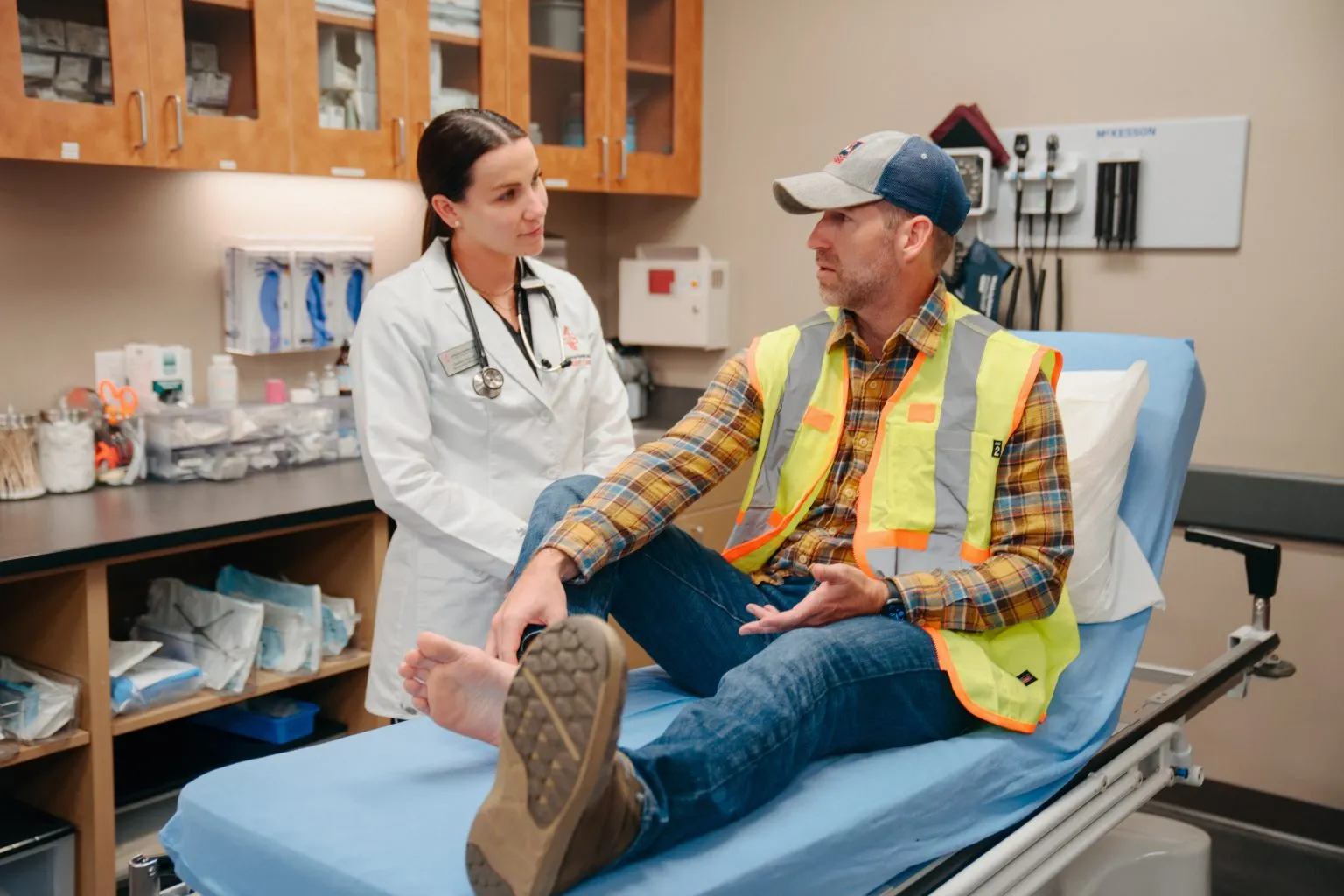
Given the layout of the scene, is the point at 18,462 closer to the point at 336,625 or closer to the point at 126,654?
the point at 126,654

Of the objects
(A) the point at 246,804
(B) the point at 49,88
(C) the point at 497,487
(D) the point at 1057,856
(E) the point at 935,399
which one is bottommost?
(D) the point at 1057,856

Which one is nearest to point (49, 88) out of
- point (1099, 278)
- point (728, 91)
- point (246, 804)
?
point (246, 804)

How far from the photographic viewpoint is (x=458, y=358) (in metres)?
2.12

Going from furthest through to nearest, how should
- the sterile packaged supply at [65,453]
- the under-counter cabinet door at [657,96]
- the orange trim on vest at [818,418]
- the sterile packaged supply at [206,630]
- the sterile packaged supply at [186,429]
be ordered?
the under-counter cabinet door at [657,96] < the sterile packaged supply at [186,429] < the sterile packaged supply at [65,453] < the sterile packaged supply at [206,630] < the orange trim on vest at [818,418]

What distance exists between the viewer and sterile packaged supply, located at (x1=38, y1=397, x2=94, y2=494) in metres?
2.51

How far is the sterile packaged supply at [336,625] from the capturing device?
2.60 meters

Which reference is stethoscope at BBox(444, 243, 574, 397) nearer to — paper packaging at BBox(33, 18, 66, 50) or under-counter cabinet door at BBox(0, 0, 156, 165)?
under-counter cabinet door at BBox(0, 0, 156, 165)

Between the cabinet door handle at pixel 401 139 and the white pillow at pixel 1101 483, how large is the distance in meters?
1.60

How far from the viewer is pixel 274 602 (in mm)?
2602

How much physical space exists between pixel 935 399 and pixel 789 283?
185 cm

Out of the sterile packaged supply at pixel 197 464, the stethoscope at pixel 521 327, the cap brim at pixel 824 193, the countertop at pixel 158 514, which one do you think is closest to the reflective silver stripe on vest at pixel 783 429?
Answer: the cap brim at pixel 824 193

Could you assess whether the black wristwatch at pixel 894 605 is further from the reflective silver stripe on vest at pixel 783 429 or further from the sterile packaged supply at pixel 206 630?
the sterile packaged supply at pixel 206 630

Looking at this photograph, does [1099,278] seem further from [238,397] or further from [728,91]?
[238,397]

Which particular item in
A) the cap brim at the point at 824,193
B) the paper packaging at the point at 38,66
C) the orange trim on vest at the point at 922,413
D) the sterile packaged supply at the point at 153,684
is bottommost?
the sterile packaged supply at the point at 153,684
